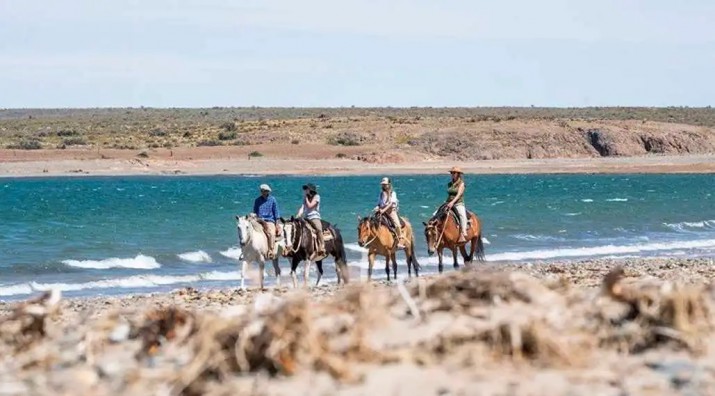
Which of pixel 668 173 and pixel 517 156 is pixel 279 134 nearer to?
pixel 517 156

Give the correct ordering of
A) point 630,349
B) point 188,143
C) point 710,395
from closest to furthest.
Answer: point 710,395
point 630,349
point 188,143

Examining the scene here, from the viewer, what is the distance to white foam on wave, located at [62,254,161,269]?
93.7 feet

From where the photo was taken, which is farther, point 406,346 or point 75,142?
point 75,142

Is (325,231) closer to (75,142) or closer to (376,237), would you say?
(376,237)

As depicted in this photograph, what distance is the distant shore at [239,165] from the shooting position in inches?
3477

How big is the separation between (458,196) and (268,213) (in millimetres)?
3594

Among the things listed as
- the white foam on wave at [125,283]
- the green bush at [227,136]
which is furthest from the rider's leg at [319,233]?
the green bush at [227,136]

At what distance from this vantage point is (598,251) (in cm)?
3244

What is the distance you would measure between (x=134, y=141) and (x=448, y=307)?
99976 mm

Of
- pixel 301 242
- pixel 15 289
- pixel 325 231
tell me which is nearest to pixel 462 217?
pixel 325 231

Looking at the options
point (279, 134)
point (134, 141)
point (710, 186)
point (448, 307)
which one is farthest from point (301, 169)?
point (448, 307)

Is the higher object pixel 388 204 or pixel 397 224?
pixel 388 204

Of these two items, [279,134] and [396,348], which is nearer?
[396,348]

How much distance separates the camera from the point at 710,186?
72.8 meters
